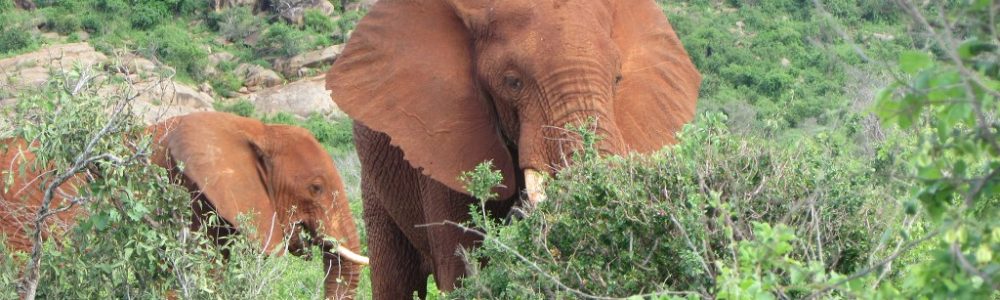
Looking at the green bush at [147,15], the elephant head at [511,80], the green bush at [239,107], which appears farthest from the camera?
the green bush at [147,15]

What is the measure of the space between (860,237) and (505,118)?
1.54 metres

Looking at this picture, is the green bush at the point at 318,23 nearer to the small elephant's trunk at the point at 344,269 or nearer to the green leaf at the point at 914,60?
the small elephant's trunk at the point at 344,269

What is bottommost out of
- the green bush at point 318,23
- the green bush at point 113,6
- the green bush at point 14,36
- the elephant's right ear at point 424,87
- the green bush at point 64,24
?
the green bush at point 318,23

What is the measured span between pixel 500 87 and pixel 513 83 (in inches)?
2.8

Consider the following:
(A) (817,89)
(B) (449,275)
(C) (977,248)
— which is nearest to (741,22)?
(A) (817,89)

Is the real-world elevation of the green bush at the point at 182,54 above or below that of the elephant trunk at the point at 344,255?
below

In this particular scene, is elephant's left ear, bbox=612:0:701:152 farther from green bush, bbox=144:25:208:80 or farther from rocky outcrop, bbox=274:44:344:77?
rocky outcrop, bbox=274:44:344:77

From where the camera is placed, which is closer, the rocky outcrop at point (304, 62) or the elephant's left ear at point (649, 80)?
the elephant's left ear at point (649, 80)

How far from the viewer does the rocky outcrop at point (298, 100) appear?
39438mm

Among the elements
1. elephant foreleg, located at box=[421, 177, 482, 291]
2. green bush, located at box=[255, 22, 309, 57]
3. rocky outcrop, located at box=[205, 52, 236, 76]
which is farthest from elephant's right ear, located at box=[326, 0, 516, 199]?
green bush, located at box=[255, 22, 309, 57]

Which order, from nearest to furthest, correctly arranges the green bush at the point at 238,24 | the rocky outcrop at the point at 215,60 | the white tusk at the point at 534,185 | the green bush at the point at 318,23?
the white tusk at the point at 534,185, the rocky outcrop at the point at 215,60, the green bush at the point at 238,24, the green bush at the point at 318,23

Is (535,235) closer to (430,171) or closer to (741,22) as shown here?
(430,171)

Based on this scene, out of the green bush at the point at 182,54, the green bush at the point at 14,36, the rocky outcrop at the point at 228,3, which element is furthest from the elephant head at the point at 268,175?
the rocky outcrop at the point at 228,3

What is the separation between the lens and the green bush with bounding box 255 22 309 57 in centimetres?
4503
